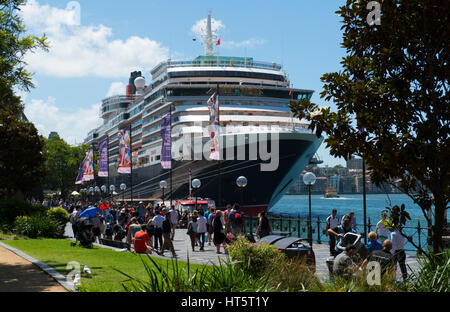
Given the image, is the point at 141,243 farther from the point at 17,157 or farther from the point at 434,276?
the point at 17,157

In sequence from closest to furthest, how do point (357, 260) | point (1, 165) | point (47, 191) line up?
point (357, 260), point (1, 165), point (47, 191)

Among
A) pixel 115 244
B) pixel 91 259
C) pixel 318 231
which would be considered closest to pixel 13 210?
pixel 115 244

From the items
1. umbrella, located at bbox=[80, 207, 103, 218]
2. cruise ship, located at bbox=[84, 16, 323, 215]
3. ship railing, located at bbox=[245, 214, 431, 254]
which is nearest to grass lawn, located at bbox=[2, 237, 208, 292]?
umbrella, located at bbox=[80, 207, 103, 218]

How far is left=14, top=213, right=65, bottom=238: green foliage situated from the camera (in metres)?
22.3

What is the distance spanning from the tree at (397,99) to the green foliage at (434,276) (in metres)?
0.31

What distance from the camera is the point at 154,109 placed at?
55875 millimetres

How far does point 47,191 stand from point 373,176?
10772 cm

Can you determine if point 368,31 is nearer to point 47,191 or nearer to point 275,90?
point 275,90

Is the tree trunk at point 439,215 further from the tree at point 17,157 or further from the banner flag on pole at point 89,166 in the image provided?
the banner flag on pole at point 89,166

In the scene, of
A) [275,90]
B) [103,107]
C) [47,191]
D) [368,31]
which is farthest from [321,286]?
[47,191]

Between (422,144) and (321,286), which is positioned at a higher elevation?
(422,144)

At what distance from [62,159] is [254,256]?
81565mm

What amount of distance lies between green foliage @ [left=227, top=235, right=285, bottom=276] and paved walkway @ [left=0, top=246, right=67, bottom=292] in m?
3.32

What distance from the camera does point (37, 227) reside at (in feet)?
73.7
